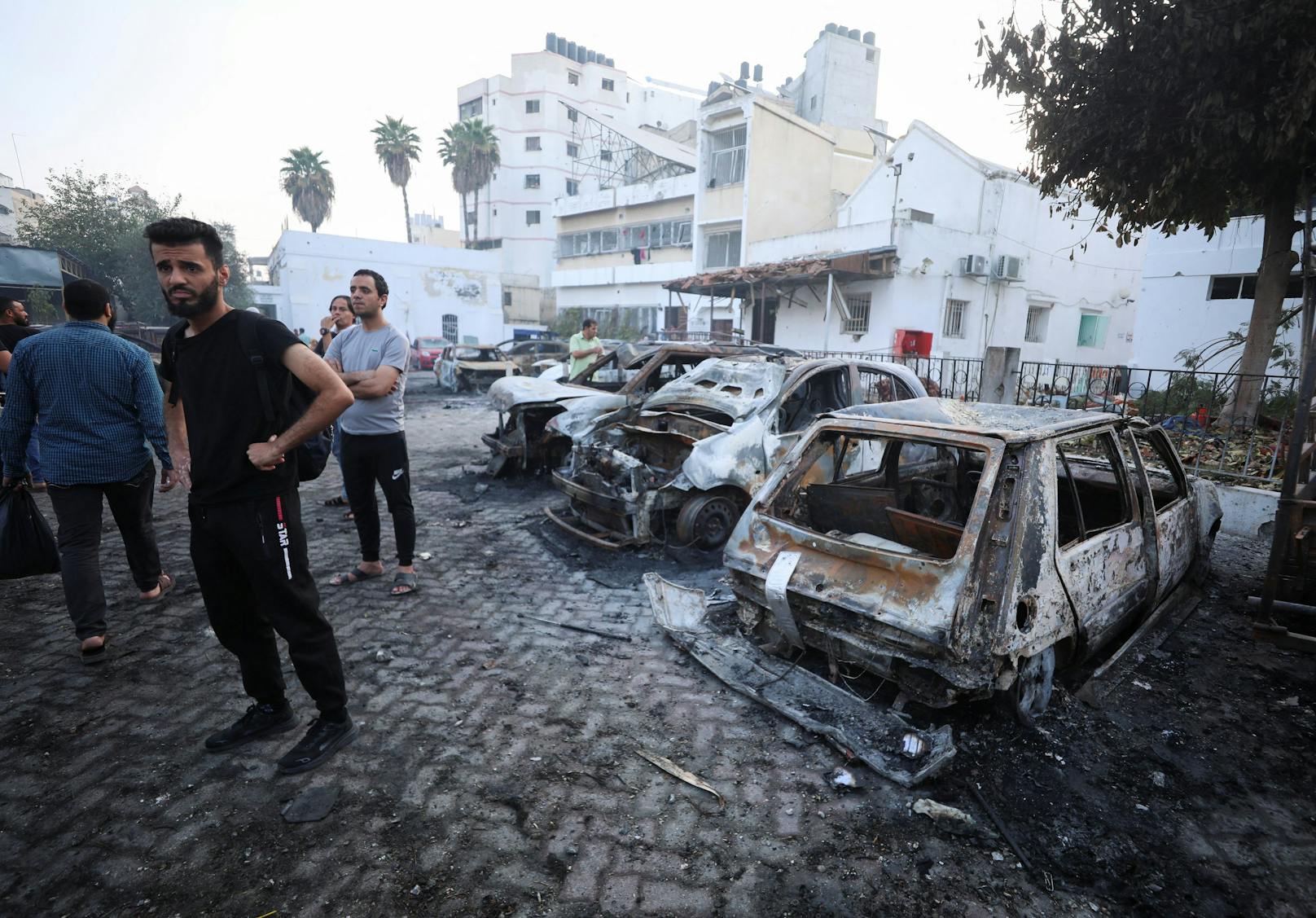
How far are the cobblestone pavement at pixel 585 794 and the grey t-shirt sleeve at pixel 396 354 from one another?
168 centimetres

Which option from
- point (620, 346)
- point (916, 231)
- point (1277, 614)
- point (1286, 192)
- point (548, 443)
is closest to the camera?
point (1277, 614)

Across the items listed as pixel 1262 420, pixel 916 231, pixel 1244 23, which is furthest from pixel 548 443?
pixel 916 231

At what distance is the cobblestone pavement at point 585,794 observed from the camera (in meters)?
2.09

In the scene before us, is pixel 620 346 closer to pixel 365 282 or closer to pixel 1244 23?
pixel 365 282

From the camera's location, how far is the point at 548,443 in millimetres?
7766

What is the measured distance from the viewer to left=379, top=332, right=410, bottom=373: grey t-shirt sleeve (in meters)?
4.18

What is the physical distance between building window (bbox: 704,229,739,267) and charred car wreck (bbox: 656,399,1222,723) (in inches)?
863

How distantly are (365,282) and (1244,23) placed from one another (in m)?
7.46

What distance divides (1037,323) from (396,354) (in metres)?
21.3

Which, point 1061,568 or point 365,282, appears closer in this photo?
point 1061,568

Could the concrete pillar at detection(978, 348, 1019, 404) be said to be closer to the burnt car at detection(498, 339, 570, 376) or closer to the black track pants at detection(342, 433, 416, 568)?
the black track pants at detection(342, 433, 416, 568)

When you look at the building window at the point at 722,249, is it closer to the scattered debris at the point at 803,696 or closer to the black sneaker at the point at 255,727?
the scattered debris at the point at 803,696

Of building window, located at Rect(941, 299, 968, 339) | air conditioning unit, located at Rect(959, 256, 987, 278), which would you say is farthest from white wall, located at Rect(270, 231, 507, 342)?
air conditioning unit, located at Rect(959, 256, 987, 278)

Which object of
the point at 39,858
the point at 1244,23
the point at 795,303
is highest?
the point at 1244,23
